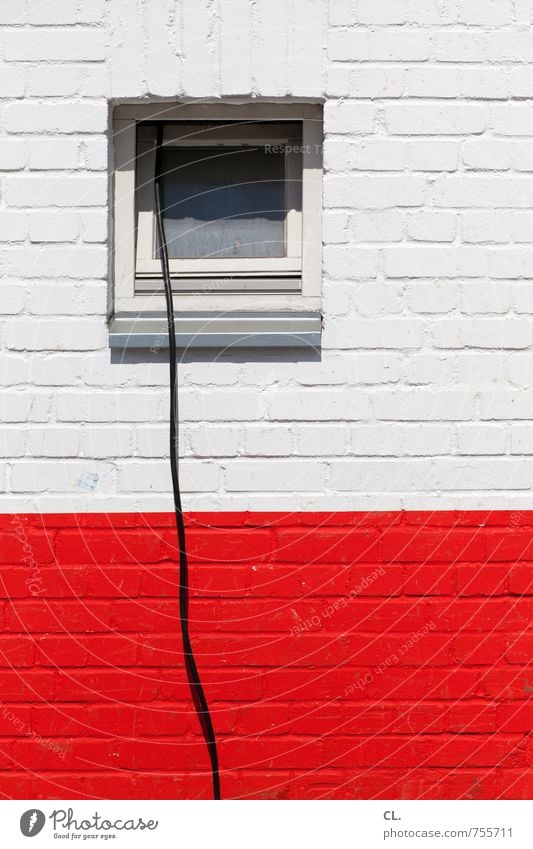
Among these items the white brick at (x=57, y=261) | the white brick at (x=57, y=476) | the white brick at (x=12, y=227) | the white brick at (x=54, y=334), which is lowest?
the white brick at (x=57, y=476)

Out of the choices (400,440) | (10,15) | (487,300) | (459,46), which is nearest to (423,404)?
(400,440)

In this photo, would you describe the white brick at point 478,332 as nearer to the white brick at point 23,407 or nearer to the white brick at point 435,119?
the white brick at point 435,119

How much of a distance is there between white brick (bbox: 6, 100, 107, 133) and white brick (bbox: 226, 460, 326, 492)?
104cm

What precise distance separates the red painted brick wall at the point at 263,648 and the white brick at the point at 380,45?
129cm

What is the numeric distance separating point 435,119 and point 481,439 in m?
0.91

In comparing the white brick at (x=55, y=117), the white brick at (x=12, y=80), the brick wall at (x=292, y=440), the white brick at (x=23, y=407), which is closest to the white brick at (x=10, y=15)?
the brick wall at (x=292, y=440)

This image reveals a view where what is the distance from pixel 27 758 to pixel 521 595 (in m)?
1.48

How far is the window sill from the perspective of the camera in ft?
9.12

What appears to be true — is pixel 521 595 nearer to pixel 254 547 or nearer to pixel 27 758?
pixel 254 547

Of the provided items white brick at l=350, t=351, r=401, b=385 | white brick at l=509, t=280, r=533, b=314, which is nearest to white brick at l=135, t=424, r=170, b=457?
white brick at l=350, t=351, r=401, b=385

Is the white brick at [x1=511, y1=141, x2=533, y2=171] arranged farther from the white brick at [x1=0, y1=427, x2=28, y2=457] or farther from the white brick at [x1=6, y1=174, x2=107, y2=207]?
the white brick at [x1=0, y1=427, x2=28, y2=457]

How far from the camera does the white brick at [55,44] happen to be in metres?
2.75

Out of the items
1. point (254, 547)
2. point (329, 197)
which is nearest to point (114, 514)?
point (254, 547)

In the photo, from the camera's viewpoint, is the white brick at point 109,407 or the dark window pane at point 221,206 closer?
the white brick at point 109,407
